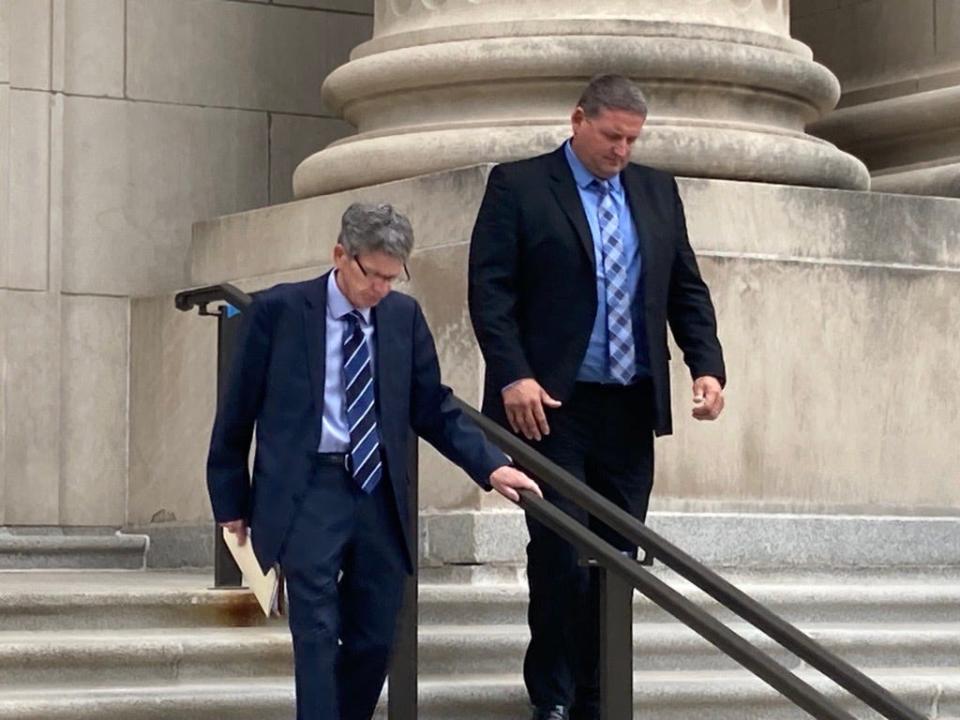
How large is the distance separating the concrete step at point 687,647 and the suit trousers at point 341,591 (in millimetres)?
1119

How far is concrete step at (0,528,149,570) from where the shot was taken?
10.3 m

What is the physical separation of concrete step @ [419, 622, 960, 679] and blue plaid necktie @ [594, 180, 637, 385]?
38.9 inches

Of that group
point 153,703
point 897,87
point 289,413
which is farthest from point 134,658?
point 897,87

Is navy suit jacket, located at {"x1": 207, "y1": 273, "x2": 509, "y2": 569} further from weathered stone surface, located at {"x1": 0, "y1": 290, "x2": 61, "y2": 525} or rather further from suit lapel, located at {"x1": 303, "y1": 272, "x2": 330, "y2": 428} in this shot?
weathered stone surface, located at {"x1": 0, "y1": 290, "x2": 61, "y2": 525}

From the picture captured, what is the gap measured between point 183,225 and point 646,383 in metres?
4.04

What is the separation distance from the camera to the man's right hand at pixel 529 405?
7.07 m

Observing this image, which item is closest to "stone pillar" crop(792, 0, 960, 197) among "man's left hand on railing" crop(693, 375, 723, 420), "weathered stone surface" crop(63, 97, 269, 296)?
"weathered stone surface" crop(63, 97, 269, 296)

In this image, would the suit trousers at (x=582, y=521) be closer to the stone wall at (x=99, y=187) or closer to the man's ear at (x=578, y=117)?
the man's ear at (x=578, y=117)

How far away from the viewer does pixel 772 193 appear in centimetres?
912

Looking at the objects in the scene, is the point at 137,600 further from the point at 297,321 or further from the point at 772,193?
the point at 772,193

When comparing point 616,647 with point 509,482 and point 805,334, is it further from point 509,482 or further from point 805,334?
point 805,334

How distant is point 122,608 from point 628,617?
1935 millimetres

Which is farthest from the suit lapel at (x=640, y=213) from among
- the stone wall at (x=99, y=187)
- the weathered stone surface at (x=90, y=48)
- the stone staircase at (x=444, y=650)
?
the weathered stone surface at (x=90, y=48)

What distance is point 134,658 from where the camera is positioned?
7.39 m
